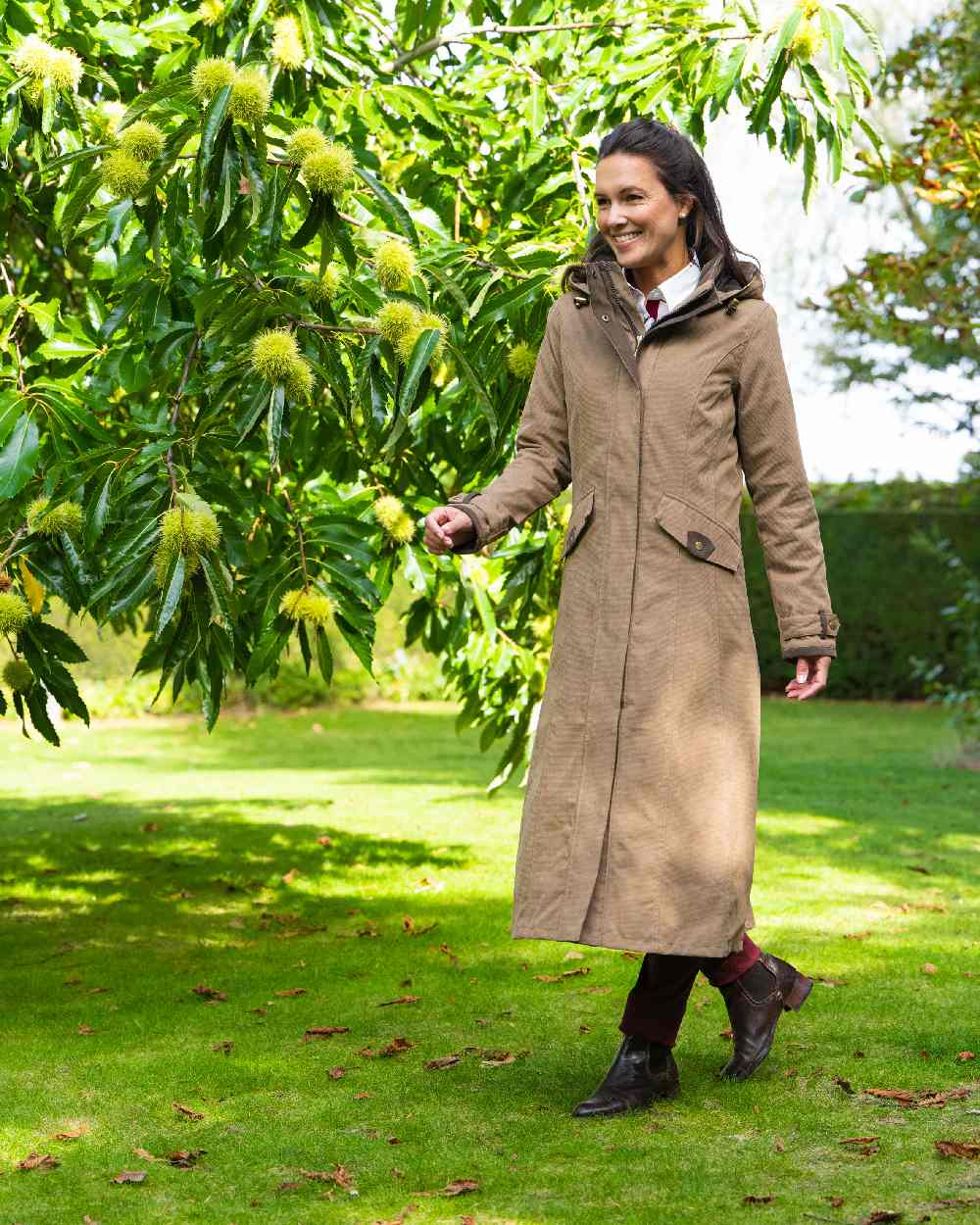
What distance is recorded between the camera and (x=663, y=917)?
3.07 meters

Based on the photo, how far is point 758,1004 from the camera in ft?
11.4

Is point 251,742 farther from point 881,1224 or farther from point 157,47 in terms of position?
point 881,1224

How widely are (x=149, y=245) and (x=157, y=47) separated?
1.40 meters

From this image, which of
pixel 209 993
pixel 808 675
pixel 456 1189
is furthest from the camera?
pixel 209 993

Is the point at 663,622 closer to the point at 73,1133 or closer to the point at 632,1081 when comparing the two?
the point at 632,1081

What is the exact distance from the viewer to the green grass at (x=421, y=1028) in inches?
115

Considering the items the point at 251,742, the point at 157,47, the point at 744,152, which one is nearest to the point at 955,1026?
the point at 157,47

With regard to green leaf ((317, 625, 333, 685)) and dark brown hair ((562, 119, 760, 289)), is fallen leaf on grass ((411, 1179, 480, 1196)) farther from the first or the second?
dark brown hair ((562, 119, 760, 289))

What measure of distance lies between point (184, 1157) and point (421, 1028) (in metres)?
1.14

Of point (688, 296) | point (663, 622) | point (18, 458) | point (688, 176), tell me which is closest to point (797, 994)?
point (663, 622)

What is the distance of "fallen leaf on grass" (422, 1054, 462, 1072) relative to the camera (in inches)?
148

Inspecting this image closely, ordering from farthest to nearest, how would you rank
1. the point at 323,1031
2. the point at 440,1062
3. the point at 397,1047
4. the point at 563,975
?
the point at 563,975 < the point at 323,1031 < the point at 397,1047 < the point at 440,1062

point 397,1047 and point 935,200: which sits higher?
point 935,200

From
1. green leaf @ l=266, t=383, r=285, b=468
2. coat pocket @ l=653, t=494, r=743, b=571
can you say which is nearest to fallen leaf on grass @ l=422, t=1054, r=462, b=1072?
coat pocket @ l=653, t=494, r=743, b=571
